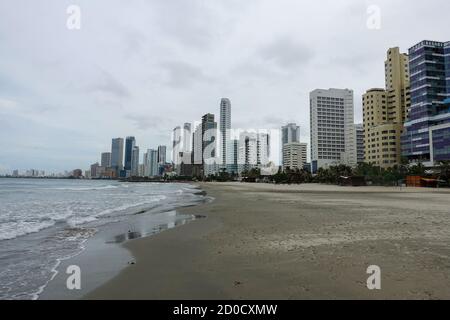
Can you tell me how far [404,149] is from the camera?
124438 millimetres

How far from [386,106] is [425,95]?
38.2m

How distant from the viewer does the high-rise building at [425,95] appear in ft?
371

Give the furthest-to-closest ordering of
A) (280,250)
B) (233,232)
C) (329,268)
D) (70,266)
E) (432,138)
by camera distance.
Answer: (432,138) → (233,232) → (280,250) → (70,266) → (329,268)

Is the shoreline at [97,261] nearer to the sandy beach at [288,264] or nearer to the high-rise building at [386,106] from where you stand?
the sandy beach at [288,264]

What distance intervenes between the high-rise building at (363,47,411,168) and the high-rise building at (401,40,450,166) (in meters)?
14.4

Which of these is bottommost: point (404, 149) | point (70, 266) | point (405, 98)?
point (70, 266)

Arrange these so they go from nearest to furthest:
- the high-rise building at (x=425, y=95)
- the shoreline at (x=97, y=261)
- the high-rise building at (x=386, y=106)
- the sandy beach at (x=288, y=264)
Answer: the sandy beach at (x=288, y=264) → the shoreline at (x=97, y=261) → the high-rise building at (x=425, y=95) → the high-rise building at (x=386, y=106)

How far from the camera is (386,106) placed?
508ft

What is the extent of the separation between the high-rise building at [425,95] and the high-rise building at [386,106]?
14.4 metres

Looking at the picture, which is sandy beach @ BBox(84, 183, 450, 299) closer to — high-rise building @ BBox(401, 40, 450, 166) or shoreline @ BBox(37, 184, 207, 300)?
shoreline @ BBox(37, 184, 207, 300)

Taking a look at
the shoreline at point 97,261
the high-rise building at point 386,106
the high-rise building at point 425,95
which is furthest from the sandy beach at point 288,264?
the high-rise building at point 386,106
